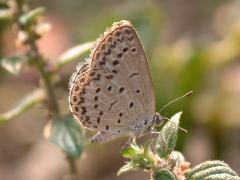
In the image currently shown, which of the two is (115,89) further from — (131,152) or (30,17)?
(30,17)

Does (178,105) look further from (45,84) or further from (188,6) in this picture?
(188,6)

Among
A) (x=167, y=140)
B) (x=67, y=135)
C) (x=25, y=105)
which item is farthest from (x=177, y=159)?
(x=25, y=105)

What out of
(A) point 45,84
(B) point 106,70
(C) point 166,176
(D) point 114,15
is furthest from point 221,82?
(C) point 166,176

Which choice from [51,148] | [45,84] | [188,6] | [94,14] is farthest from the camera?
[188,6]

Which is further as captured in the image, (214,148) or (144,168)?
(214,148)

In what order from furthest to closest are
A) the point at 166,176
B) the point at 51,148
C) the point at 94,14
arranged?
1. the point at 94,14
2. the point at 51,148
3. the point at 166,176

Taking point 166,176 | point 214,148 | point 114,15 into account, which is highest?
point 114,15

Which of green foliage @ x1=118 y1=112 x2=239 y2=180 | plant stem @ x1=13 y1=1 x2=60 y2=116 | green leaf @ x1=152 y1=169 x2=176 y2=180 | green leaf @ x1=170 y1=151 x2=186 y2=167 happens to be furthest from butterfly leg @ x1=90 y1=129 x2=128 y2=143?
plant stem @ x1=13 y1=1 x2=60 y2=116

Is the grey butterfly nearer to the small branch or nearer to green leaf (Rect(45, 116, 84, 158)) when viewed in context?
green leaf (Rect(45, 116, 84, 158))

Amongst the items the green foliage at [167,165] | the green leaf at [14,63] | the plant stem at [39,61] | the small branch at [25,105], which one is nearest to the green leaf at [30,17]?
the plant stem at [39,61]
